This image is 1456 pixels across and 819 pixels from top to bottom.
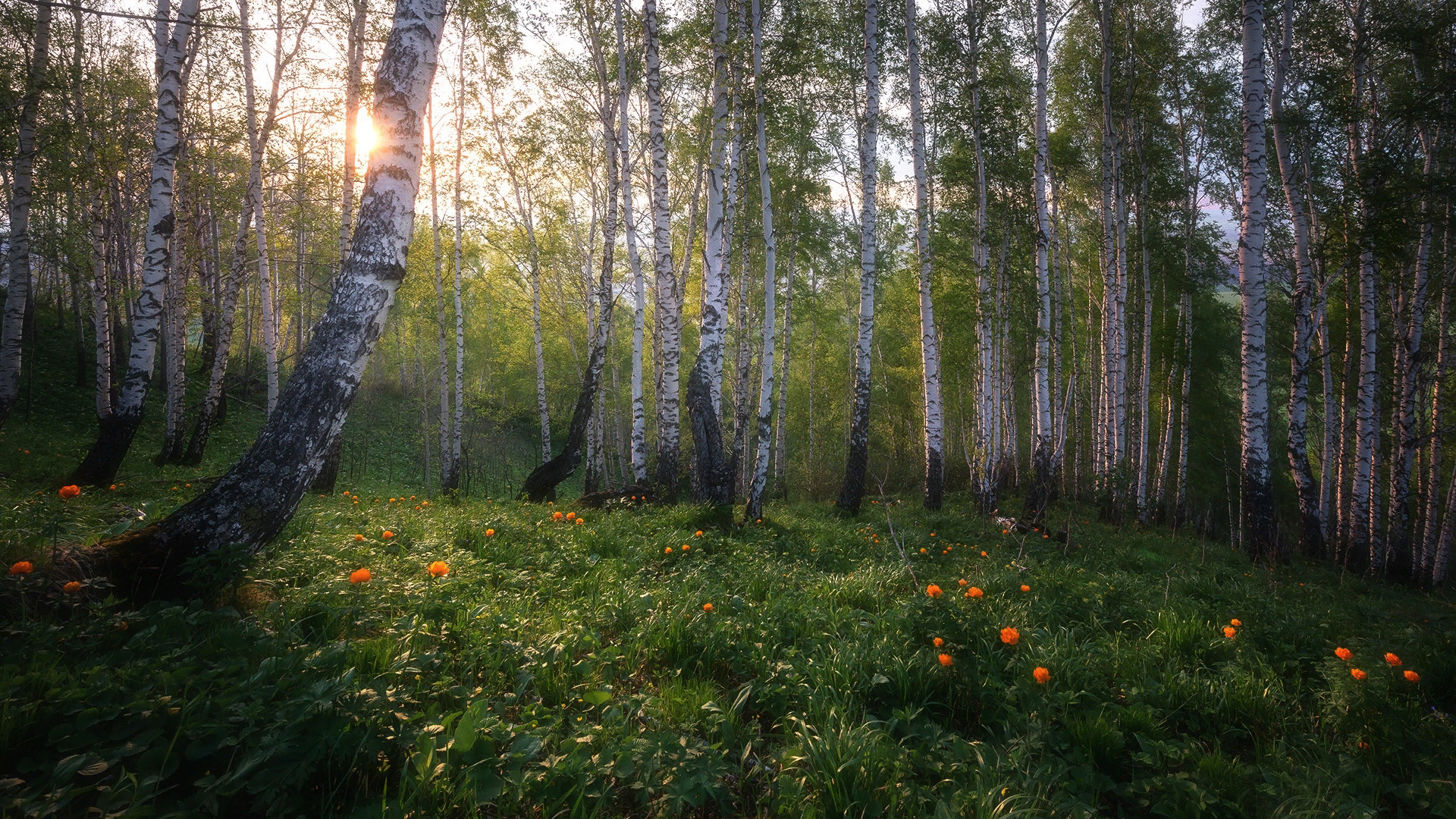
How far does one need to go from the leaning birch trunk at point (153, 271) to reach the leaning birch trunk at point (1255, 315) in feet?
49.1

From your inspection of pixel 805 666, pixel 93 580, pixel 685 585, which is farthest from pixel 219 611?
pixel 805 666

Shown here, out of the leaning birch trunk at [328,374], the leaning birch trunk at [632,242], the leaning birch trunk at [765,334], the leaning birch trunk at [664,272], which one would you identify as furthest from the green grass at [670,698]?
the leaning birch trunk at [632,242]

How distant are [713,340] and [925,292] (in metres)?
4.71

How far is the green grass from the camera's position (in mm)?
1606

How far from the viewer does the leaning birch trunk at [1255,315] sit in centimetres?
845

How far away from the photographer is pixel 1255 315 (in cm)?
866

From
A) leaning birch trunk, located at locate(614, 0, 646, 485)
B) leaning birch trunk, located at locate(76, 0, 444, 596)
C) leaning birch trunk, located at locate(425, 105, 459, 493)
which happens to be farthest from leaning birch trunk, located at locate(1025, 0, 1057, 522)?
leaning birch trunk, located at locate(425, 105, 459, 493)

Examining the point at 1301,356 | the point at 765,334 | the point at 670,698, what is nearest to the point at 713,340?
the point at 765,334

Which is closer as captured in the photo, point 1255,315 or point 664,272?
point 1255,315

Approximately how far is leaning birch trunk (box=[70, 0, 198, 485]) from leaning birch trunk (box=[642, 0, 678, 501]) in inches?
229

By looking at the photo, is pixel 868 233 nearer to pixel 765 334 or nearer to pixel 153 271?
pixel 765 334

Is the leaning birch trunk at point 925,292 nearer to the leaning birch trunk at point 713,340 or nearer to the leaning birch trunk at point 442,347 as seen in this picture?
the leaning birch trunk at point 713,340

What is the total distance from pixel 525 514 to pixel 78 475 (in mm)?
5432

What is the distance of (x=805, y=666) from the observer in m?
2.69
